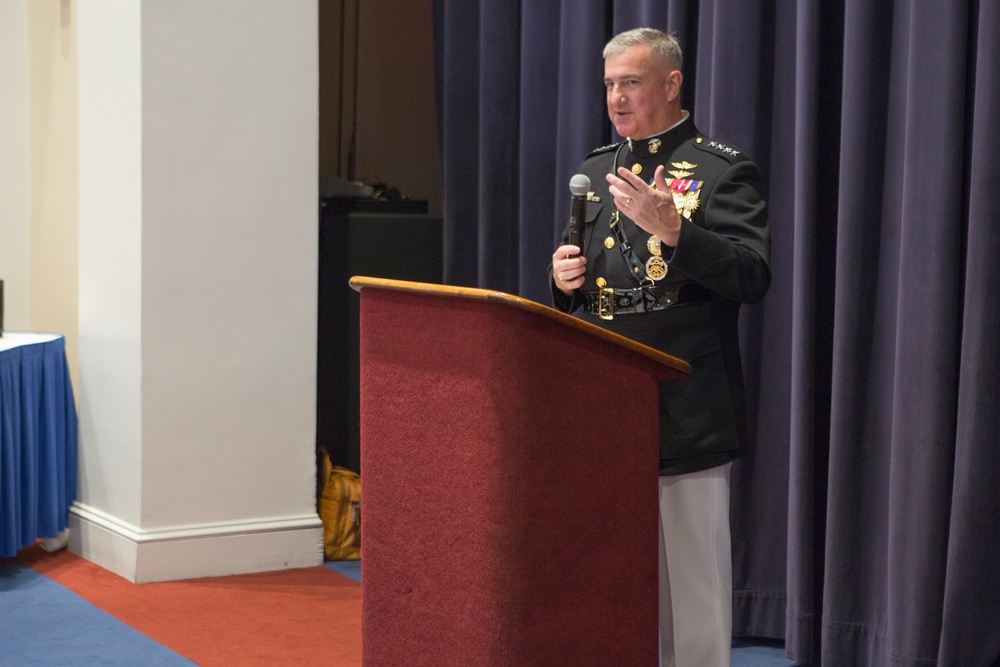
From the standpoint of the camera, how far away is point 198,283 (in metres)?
3.95

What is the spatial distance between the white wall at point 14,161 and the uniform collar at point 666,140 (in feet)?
11.3

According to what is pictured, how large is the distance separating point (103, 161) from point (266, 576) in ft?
4.94

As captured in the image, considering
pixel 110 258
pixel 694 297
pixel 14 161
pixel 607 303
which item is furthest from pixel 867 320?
pixel 14 161

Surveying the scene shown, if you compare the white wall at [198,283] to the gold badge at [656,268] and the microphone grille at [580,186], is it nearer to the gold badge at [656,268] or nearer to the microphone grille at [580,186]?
the gold badge at [656,268]

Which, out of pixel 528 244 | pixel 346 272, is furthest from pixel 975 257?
pixel 346 272

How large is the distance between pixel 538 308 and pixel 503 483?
0.28 metres

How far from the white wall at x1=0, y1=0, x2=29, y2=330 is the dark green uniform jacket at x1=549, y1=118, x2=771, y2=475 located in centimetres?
337

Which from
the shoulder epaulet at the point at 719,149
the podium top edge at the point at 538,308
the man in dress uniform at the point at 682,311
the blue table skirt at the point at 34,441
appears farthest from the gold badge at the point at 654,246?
the blue table skirt at the point at 34,441

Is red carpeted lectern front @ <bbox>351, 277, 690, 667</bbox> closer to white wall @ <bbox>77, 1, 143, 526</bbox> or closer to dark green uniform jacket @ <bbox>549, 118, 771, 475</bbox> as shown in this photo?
dark green uniform jacket @ <bbox>549, 118, 771, 475</bbox>

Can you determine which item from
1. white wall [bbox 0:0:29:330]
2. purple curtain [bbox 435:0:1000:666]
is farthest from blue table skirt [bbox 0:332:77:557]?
purple curtain [bbox 435:0:1000:666]

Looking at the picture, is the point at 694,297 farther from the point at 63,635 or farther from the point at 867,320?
the point at 63,635

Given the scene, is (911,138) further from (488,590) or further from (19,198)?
(19,198)

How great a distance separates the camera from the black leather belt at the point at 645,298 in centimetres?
240

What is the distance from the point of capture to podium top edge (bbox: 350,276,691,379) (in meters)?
1.84
